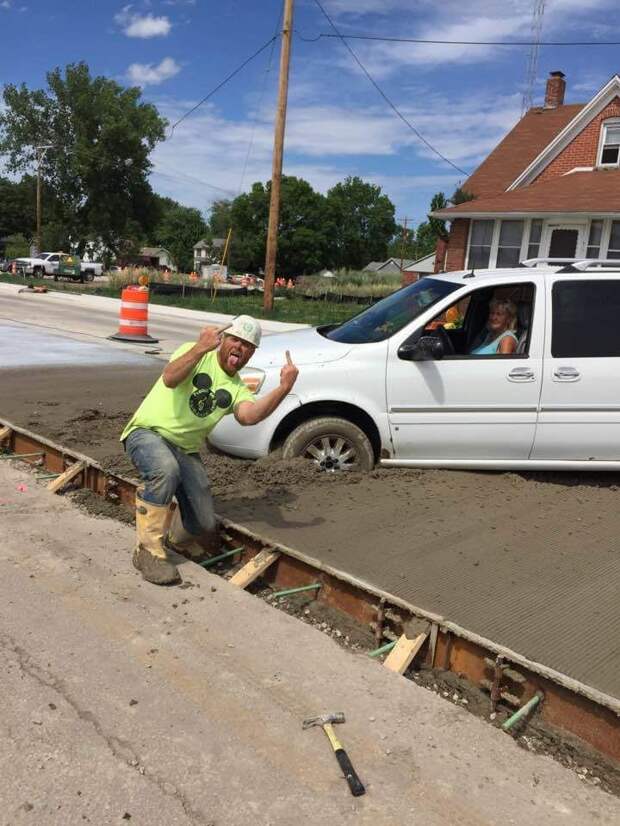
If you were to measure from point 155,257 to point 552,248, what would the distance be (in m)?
115

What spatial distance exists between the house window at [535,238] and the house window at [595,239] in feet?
5.01

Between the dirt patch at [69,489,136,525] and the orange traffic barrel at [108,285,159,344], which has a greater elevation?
the orange traffic barrel at [108,285,159,344]

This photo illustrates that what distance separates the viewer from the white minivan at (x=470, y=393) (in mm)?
5469

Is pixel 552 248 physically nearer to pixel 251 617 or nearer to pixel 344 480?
pixel 344 480

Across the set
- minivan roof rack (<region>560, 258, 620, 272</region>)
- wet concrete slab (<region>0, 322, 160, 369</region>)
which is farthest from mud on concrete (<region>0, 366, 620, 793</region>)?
wet concrete slab (<region>0, 322, 160, 369</region>)

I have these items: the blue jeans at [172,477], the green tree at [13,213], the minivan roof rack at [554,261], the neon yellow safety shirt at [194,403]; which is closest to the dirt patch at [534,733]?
the blue jeans at [172,477]

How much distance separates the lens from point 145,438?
165 inches

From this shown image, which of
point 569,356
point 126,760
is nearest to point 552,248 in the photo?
point 569,356

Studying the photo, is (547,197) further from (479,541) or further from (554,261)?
(479,541)

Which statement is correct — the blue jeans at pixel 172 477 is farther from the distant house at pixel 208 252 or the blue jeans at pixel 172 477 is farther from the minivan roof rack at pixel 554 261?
the distant house at pixel 208 252

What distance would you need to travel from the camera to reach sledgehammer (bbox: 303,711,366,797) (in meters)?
2.50

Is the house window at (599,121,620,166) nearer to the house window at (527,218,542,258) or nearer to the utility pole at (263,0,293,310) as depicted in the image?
the house window at (527,218,542,258)

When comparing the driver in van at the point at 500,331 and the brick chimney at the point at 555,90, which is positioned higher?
the brick chimney at the point at 555,90

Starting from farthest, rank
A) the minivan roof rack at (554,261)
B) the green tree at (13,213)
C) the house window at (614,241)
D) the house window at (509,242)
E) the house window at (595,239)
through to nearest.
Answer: the green tree at (13,213), the house window at (509,242), the house window at (595,239), the house window at (614,241), the minivan roof rack at (554,261)
